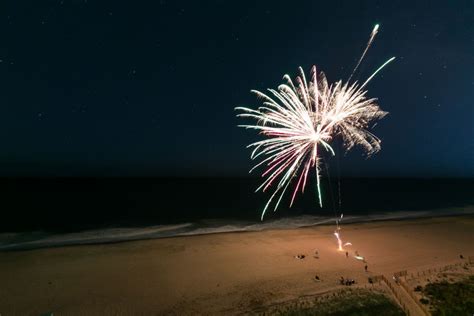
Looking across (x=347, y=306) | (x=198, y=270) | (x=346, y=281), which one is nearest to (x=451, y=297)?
(x=346, y=281)

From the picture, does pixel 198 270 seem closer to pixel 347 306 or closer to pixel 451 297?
pixel 347 306

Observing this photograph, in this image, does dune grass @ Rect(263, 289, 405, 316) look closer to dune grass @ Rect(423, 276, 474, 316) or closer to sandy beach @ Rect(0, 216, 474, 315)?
sandy beach @ Rect(0, 216, 474, 315)

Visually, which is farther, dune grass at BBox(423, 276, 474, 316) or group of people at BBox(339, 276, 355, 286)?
group of people at BBox(339, 276, 355, 286)

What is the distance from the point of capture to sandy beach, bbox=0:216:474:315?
14.8m

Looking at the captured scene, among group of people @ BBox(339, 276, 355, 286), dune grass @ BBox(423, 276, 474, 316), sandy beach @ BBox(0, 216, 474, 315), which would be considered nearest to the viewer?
dune grass @ BBox(423, 276, 474, 316)

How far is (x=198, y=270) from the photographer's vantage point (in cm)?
1931

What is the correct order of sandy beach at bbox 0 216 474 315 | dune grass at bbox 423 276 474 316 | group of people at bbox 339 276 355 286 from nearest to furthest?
dune grass at bbox 423 276 474 316 < sandy beach at bbox 0 216 474 315 < group of people at bbox 339 276 355 286

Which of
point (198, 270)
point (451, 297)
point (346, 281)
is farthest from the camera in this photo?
point (198, 270)

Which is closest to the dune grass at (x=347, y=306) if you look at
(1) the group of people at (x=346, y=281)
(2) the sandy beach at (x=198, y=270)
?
(2) the sandy beach at (x=198, y=270)

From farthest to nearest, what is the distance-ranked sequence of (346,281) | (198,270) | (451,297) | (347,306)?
(198,270) < (346,281) < (451,297) < (347,306)

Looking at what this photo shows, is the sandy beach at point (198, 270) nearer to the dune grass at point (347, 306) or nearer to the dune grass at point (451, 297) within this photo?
the dune grass at point (347, 306)

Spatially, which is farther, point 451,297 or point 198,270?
point 198,270

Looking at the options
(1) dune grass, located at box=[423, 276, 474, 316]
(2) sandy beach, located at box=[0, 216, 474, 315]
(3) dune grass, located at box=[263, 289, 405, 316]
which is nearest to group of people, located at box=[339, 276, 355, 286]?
(2) sandy beach, located at box=[0, 216, 474, 315]

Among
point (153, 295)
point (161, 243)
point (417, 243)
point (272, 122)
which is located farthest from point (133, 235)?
point (417, 243)
